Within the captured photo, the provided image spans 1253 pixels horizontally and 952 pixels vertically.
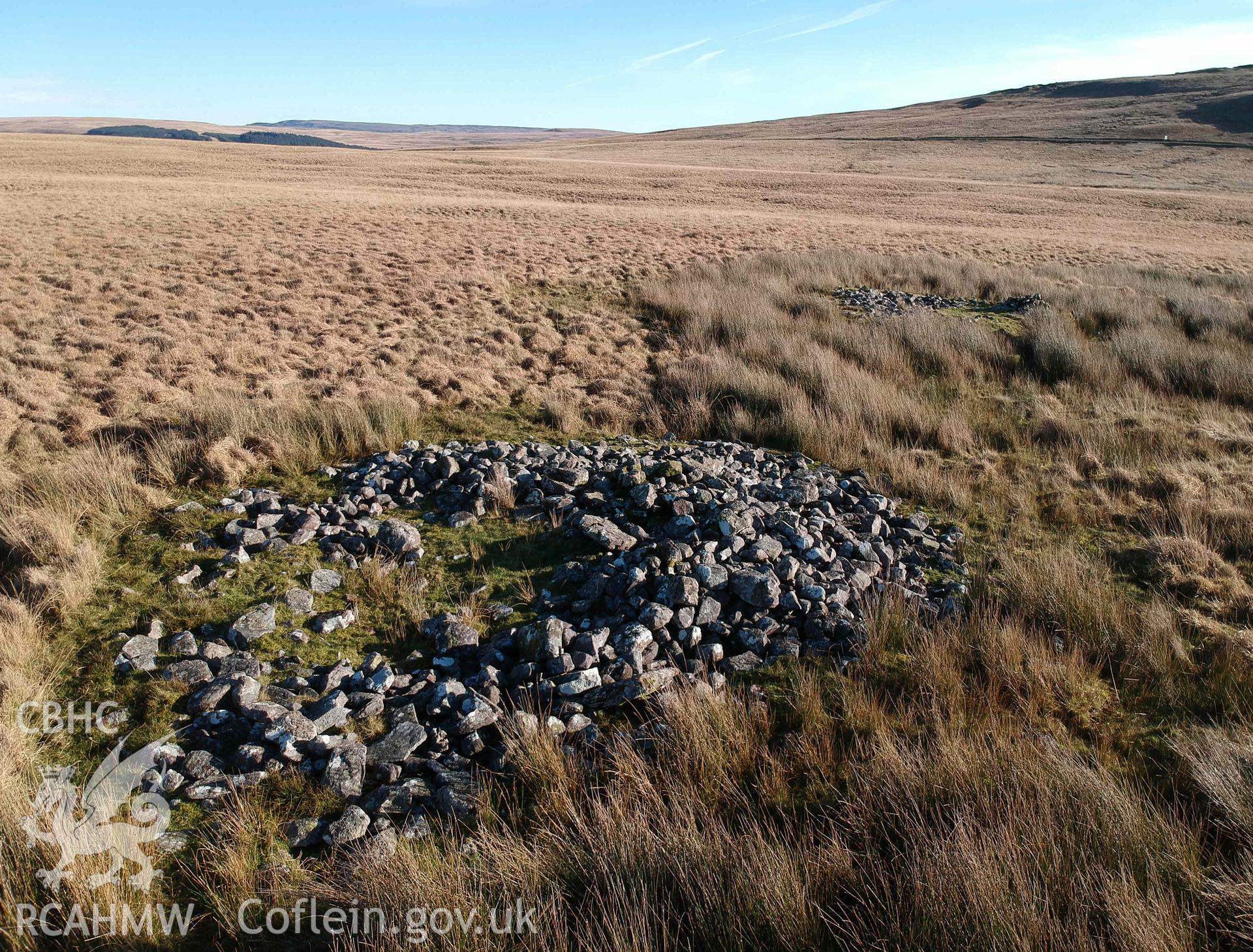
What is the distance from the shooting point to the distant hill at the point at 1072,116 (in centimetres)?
6894

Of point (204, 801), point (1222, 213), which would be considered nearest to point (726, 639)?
point (204, 801)

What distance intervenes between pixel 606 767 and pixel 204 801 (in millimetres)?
1920

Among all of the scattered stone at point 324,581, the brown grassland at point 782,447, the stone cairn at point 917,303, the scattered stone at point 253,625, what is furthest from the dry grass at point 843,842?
the stone cairn at point 917,303

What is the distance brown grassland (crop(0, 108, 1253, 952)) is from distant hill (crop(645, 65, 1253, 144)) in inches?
2414

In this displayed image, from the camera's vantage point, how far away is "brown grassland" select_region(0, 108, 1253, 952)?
2.55 meters

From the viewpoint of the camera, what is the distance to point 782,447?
848 centimetres

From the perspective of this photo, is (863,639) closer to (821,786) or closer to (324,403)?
(821,786)

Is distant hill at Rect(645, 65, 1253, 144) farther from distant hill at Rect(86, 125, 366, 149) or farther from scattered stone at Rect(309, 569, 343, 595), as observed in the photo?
distant hill at Rect(86, 125, 366, 149)

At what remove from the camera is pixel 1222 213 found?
34.5 metres

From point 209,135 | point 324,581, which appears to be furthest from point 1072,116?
point 209,135

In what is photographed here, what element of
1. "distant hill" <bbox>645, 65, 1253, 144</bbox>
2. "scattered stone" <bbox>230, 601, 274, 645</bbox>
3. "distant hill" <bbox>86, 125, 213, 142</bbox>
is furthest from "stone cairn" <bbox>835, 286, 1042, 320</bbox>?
"distant hill" <bbox>86, 125, 213, 142</bbox>

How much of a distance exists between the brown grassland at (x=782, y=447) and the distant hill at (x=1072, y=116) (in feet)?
201

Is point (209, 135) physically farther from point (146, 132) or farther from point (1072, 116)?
point (1072, 116)

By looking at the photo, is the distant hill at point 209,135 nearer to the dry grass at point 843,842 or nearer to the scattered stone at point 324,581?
the scattered stone at point 324,581
